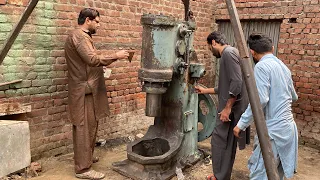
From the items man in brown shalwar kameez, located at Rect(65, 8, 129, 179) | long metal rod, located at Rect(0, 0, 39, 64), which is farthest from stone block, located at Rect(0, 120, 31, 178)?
man in brown shalwar kameez, located at Rect(65, 8, 129, 179)

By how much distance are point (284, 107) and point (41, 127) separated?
10.4 feet

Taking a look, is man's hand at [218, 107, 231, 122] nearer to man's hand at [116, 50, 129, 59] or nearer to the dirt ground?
the dirt ground

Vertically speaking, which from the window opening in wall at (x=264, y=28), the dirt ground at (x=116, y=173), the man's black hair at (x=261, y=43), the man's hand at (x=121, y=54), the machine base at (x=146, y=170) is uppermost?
the window opening in wall at (x=264, y=28)

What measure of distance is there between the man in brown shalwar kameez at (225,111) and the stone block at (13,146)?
7.32ft

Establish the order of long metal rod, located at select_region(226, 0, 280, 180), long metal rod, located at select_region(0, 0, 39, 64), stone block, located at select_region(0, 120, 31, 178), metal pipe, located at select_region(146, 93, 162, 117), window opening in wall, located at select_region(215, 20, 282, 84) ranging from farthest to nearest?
window opening in wall, located at select_region(215, 20, 282, 84) < metal pipe, located at select_region(146, 93, 162, 117) < long metal rod, located at select_region(0, 0, 39, 64) < stone block, located at select_region(0, 120, 31, 178) < long metal rod, located at select_region(226, 0, 280, 180)

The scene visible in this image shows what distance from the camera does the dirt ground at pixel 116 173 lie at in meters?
4.02

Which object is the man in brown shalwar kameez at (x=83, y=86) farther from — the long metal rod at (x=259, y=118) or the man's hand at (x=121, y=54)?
the long metal rod at (x=259, y=118)

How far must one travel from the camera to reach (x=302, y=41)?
567 centimetres

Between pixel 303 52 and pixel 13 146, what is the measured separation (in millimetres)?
5125

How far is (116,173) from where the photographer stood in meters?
4.09

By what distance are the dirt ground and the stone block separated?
140 cm

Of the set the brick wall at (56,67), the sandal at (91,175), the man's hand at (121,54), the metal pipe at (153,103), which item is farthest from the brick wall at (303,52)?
the sandal at (91,175)

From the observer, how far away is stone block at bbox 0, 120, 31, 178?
8.09 feet

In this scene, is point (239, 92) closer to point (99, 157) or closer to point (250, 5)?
point (99, 157)
